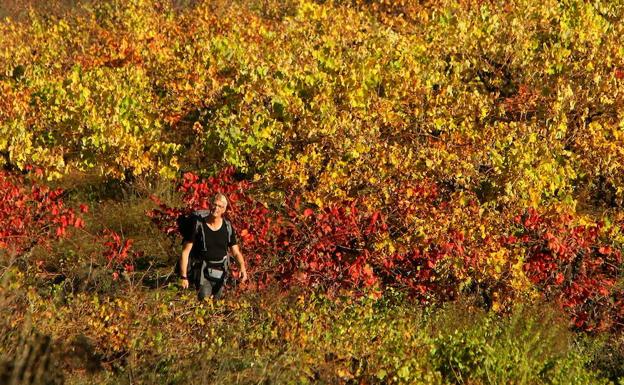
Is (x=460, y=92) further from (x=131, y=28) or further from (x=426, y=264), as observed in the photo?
(x=131, y=28)

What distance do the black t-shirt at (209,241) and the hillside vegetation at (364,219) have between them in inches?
19.6

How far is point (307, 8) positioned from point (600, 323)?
→ 395 inches

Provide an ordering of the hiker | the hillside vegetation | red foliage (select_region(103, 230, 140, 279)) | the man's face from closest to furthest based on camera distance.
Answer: the hillside vegetation < the man's face < the hiker < red foliage (select_region(103, 230, 140, 279))

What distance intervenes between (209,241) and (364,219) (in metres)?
2.86

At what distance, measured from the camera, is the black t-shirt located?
814cm

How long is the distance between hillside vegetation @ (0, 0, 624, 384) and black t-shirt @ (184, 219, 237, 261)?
499mm

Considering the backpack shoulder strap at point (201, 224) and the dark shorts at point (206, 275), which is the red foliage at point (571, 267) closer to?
the dark shorts at point (206, 275)

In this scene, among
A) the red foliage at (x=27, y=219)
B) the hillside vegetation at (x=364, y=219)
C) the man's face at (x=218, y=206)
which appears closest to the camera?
the hillside vegetation at (x=364, y=219)

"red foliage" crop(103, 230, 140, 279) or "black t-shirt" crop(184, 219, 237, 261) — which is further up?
"black t-shirt" crop(184, 219, 237, 261)

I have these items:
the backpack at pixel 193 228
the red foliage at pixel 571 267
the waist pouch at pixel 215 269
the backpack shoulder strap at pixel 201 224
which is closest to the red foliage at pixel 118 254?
the backpack at pixel 193 228

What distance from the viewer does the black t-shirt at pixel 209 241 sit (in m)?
8.14

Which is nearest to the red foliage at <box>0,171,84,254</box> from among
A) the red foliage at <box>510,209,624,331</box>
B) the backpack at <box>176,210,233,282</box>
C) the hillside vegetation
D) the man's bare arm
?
the hillside vegetation

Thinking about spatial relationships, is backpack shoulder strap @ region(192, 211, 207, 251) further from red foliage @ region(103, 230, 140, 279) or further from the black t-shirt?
red foliage @ region(103, 230, 140, 279)

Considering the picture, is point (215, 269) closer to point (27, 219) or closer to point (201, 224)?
point (201, 224)
